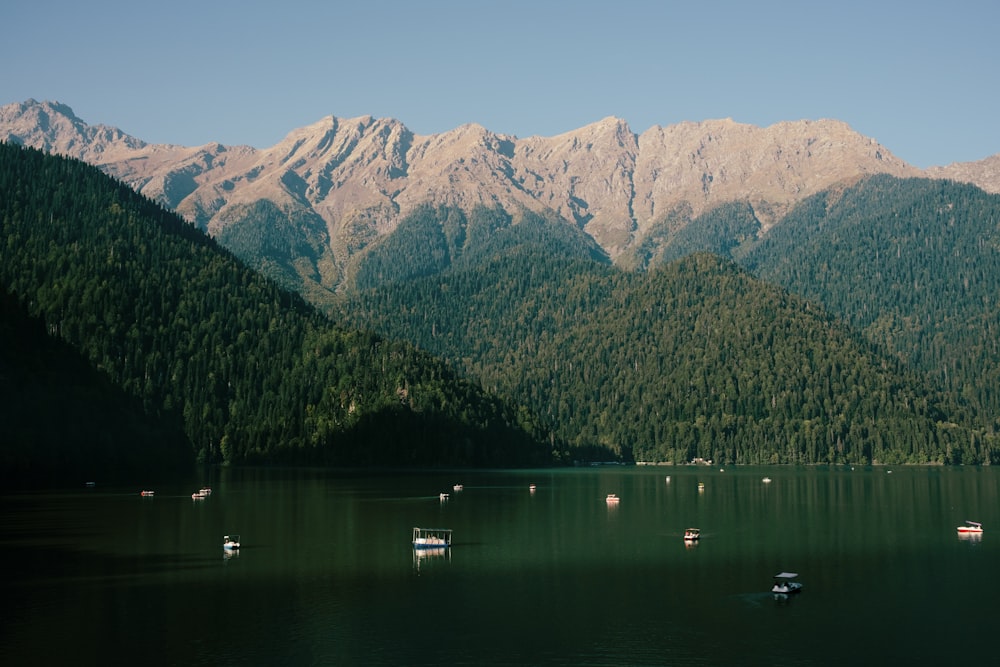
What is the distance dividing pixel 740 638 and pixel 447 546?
59149 millimetres

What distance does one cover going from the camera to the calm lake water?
269 feet

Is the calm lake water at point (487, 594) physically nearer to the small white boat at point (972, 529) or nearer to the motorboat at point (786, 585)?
the motorboat at point (786, 585)

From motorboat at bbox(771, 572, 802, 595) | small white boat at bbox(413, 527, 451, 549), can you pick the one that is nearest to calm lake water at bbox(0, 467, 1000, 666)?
motorboat at bbox(771, 572, 802, 595)

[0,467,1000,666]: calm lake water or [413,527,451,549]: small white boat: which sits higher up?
[413,527,451,549]: small white boat

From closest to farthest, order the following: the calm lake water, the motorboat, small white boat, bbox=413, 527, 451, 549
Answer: the calm lake water < the motorboat < small white boat, bbox=413, 527, 451, 549

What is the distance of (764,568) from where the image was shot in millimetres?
122188

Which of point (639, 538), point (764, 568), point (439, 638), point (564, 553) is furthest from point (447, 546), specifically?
point (439, 638)

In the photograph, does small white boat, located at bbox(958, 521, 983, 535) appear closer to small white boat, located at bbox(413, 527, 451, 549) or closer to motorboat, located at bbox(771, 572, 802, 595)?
motorboat, located at bbox(771, 572, 802, 595)

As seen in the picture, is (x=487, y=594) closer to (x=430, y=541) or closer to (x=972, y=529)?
(x=430, y=541)

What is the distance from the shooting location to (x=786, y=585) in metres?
105

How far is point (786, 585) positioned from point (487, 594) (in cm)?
2995

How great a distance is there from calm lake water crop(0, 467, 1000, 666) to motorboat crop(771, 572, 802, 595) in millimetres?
1829

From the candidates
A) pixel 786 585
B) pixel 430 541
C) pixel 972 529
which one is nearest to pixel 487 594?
pixel 786 585

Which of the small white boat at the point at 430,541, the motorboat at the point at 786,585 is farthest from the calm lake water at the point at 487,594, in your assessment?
the small white boat at the point at 430,541
